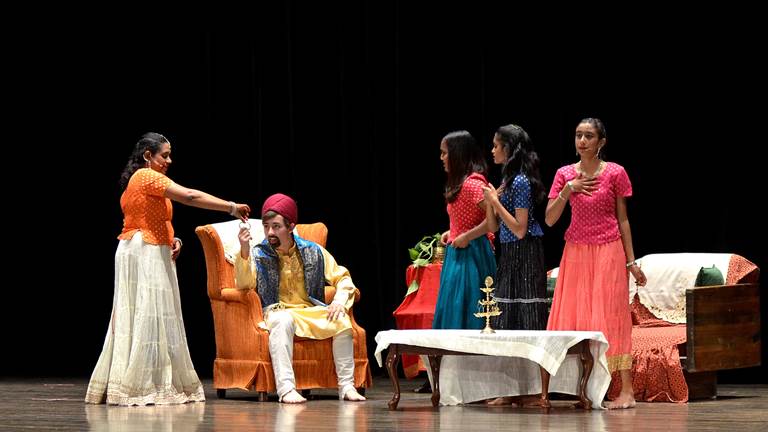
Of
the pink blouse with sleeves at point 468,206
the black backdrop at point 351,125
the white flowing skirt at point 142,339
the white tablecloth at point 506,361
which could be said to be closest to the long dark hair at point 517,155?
the pink blouse with sleeves at point 468,206

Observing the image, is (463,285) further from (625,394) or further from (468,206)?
(625,394)

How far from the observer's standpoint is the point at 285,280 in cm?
666

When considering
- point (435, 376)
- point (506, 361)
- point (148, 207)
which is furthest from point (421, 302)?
point (148, 207)

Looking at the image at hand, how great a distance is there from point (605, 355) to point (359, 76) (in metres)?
3.51

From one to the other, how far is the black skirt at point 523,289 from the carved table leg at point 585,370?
1.48 feet

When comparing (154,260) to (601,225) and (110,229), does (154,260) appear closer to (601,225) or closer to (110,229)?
(601,225)

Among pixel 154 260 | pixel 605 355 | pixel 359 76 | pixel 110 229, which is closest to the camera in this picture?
pixel 605 355

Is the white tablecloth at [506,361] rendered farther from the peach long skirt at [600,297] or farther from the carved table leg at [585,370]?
the peach long skirt at [600,297]

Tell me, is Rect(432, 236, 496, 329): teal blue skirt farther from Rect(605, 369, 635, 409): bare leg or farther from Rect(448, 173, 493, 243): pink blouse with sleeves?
Rect(605, 369, 635, 409): bare leg

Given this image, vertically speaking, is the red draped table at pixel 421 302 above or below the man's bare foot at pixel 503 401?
above

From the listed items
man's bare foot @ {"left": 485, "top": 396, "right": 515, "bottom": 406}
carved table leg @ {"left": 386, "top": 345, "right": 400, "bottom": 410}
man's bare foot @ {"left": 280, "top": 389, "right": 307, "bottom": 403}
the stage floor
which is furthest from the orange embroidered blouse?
man's bare foot @ {"left": 485, "top": 396, "right": 515, "bottom": 406}

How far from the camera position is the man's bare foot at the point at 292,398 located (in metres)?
6.33

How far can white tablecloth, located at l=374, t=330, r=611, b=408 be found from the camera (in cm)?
568

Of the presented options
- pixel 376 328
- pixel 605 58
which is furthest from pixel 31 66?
pixel 605 58
